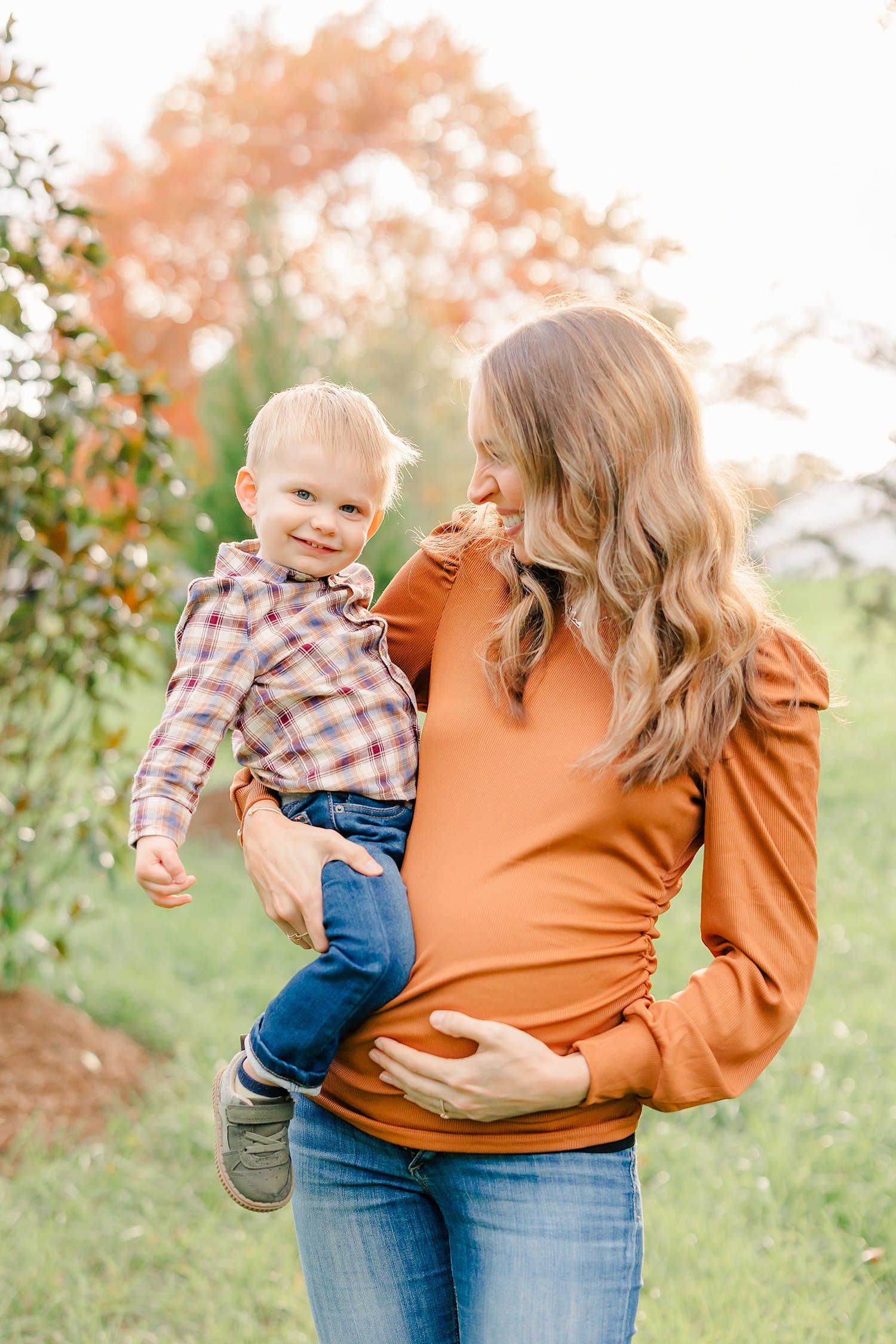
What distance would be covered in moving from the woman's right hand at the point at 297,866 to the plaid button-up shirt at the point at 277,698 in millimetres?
82

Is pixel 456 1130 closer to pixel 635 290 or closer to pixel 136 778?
pixel 136 778

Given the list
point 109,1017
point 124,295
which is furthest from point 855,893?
point 124,295

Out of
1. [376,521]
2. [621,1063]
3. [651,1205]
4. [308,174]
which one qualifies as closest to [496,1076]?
[621,1063]

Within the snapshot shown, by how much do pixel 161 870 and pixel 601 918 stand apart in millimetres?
580

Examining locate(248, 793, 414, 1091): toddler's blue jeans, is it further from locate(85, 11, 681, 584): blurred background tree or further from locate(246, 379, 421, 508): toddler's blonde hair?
locate(85, 11, 681, 584): blurred background tree

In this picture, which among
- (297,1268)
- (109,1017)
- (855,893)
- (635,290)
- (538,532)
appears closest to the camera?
(538,532)

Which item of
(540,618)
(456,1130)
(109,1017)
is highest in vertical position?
(540,618)

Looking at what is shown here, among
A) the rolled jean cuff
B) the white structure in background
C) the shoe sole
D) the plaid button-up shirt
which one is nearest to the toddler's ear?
the plaid button-up shirt

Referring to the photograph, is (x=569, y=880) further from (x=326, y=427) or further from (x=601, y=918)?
(x=326, y=427)

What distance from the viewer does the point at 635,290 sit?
844 centimetres

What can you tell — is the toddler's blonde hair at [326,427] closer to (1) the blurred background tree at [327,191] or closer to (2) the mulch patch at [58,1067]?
(2) the mulch patch at [58,1067]

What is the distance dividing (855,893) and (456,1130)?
15.0 ft

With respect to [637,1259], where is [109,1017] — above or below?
below

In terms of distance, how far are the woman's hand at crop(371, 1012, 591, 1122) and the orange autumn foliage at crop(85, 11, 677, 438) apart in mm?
15391
